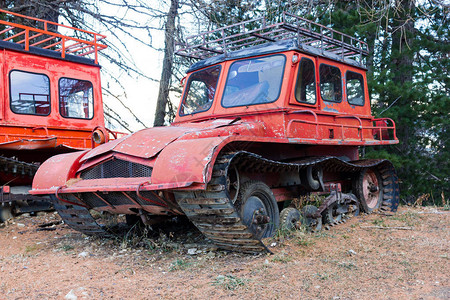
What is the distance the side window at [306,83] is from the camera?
630 centimetres

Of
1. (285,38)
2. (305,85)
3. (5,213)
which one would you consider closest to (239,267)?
(305,85)

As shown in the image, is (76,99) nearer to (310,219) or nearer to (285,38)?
(285,38)

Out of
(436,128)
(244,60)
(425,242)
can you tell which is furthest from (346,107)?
(436,128)

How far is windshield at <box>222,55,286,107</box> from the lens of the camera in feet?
20.3

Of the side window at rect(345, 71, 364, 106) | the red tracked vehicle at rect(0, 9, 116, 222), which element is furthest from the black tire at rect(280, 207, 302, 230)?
the red tracked vehicle at rect(0, 9, 116, 222)

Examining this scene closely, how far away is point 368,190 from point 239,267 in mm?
4490

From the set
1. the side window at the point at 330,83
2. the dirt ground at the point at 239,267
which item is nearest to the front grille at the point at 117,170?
the dirt ground at the point at 239,267

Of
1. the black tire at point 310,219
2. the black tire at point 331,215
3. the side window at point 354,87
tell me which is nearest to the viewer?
the black tire at point 310,219

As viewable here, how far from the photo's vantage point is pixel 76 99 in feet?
29.8

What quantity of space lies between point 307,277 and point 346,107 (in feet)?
13.4

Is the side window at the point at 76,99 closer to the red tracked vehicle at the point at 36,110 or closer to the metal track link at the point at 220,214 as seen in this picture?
the red tracked vehicle at the point at 36,110

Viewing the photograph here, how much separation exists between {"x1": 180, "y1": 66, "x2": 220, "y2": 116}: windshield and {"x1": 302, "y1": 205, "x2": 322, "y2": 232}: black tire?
2078 mm

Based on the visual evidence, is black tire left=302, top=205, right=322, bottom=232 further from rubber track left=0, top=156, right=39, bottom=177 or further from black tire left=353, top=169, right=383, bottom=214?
rubber track left=0, top=156, right=39, bottom=177

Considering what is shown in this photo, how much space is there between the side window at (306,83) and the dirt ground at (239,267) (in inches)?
74.4
